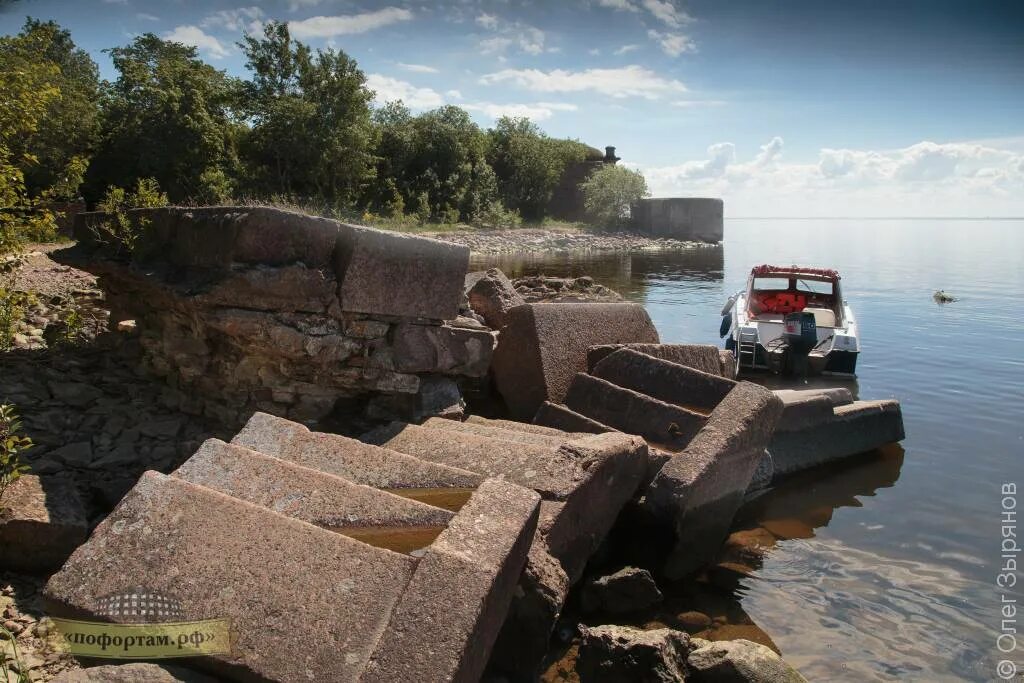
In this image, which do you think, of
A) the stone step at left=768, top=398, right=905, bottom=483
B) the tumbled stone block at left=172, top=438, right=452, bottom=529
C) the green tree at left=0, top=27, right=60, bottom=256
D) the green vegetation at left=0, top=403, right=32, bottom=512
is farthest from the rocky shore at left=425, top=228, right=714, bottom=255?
the tumbled stone block at left=172, top=438, right=452, bottom=529

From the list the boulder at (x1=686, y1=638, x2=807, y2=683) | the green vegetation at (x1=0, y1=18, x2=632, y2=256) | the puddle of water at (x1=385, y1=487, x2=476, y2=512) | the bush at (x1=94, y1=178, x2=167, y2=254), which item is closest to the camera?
the boulder at (x1=686, y1=638, x2=807, y2=683)

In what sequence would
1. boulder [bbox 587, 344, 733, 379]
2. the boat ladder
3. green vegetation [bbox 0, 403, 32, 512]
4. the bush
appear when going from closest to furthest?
green vegetation [bbox 0, 403, 32, 512], the bush, boulder [bbox 587, 344, 733, 379], the boat ladder

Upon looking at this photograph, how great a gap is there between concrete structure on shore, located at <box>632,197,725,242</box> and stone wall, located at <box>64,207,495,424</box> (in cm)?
5843

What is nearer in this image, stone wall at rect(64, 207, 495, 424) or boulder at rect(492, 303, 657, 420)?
stone wall at rect(64, 207, 495, 424)

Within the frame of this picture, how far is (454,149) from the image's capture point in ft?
165

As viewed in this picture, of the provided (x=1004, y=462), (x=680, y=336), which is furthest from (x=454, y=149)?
(x=1004, y=462)

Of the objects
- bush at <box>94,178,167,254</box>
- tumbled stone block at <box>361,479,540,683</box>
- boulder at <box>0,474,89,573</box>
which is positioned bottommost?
boulder at <box>0,474,89,573</box>

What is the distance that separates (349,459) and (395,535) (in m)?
0.92

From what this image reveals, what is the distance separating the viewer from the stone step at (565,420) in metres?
5.80

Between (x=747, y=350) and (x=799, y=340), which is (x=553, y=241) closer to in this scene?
(x=747, y=350)

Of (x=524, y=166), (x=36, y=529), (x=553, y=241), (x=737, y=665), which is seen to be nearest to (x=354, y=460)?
(x=36, y=529)

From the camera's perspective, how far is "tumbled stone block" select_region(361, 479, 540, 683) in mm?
2688

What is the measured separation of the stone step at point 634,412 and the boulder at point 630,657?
1992 mm

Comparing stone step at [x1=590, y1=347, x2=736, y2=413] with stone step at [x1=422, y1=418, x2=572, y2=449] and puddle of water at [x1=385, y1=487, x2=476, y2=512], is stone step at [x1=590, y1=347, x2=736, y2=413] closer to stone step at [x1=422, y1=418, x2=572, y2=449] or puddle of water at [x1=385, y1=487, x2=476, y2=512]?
stone step at [x1=422, y1=418, x2=572, y2=449]
